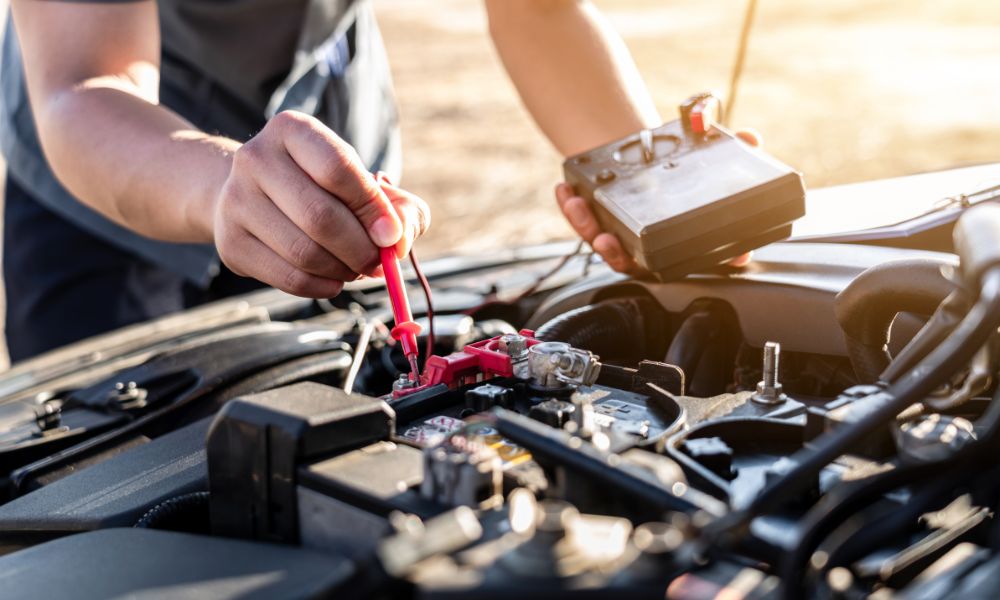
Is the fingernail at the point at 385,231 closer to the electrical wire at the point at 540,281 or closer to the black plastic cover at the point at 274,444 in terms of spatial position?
the black plastic cover at the point at 274,444

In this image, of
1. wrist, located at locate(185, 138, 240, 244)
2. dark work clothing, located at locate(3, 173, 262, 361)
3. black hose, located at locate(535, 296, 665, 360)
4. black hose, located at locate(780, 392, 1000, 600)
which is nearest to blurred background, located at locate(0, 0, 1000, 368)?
dark work clothing, located at locate(3, 173, 262, 361)

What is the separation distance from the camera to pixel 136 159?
135cm

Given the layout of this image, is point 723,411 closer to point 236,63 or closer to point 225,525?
point 225,525

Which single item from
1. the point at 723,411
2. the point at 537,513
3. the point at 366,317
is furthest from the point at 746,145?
the point at 537,513

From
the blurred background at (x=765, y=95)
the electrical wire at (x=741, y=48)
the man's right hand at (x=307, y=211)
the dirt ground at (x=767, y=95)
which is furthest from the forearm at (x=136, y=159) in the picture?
the blurred background at (x=765, y=95)

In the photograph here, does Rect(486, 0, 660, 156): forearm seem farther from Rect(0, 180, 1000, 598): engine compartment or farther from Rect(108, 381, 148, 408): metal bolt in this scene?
Rect(108, 381, 148, 408): metal bolt

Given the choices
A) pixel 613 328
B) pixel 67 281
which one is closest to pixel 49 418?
pixel 613 328

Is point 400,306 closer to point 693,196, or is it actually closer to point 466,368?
point 466,368

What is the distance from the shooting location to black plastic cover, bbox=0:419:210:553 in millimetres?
957

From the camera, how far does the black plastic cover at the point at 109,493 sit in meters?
0.96

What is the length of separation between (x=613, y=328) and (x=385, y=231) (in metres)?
0.34

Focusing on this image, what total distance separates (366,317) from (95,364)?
16.0 inches

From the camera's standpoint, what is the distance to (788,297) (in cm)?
117

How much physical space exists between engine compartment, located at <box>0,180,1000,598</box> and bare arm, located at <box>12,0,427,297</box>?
17cm
